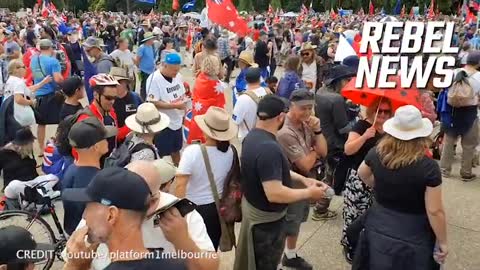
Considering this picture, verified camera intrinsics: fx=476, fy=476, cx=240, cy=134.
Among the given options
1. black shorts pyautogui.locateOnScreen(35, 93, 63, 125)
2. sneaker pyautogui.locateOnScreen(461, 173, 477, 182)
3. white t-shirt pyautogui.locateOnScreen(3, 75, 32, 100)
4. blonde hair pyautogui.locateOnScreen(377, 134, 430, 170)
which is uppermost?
blonde hair pyautogui.locateOnScreen(377, 134, 430, 170)

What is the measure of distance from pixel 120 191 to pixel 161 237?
1.73 ft

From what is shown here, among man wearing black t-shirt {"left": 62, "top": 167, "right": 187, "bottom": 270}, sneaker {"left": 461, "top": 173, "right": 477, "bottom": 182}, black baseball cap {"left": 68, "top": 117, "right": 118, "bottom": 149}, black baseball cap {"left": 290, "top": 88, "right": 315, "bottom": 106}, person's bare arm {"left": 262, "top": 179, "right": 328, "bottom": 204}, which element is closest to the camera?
man wearing black t-shirt {"left": 62, "top": 167, "right": 187, "bottom": 270}

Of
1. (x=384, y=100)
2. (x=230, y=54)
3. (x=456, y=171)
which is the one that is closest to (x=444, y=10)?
(x=230, y=54)

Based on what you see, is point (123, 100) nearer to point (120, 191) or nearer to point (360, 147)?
point (360, 147)

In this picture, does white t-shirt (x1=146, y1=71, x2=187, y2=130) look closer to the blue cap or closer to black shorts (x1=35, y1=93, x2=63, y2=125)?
the blue cap

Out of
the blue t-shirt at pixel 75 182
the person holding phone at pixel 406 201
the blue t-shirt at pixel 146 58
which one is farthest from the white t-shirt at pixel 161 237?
the blue t-shirt at pixel 146 58

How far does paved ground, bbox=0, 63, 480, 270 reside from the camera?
14.7 feet

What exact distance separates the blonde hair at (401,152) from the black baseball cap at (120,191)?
1784 millimetres

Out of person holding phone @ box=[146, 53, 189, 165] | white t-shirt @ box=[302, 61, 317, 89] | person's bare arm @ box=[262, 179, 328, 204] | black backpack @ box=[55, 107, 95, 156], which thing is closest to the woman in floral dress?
person's bare arm @ box=[262, 179, 328, 204]

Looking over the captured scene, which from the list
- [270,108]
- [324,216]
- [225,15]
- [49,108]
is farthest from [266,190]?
[225,15]

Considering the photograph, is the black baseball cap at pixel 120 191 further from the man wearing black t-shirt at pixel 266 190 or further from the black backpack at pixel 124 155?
the black backpack at pixel 124 155

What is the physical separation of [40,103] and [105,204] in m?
6.00

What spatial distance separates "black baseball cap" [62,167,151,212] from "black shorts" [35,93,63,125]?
565 cm

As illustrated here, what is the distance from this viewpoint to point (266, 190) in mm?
3176
